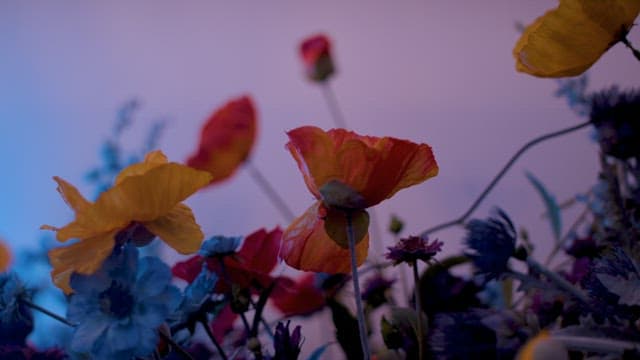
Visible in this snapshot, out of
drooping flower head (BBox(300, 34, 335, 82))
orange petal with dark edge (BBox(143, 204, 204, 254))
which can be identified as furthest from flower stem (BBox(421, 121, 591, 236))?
drooping flower head (BBox(300, 34, 335, 82))

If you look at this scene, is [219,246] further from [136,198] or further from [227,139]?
[227,139]

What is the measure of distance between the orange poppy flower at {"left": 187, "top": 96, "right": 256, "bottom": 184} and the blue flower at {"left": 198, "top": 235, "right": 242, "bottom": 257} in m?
0.12

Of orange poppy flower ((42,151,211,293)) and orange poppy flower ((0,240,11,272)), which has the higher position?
orange poppy flower ((0,240,11,272))

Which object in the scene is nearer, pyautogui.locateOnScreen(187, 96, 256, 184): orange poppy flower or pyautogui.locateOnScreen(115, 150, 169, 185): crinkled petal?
pyautogui.locateOnScreen(115, 150, 169, 185): crinkled petal

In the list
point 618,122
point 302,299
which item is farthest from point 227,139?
point 618,122

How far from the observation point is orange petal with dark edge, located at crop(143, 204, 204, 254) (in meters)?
0.25

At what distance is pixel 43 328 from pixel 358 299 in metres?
0.42

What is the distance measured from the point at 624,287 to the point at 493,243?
0.05 metres

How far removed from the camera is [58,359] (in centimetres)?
32

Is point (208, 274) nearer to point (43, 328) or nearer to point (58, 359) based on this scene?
point (58, 359)

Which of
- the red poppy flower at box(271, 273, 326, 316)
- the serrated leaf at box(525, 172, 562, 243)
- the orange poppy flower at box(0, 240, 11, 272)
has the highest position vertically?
the orange poppy flower at box(0, 240, 11, 272)

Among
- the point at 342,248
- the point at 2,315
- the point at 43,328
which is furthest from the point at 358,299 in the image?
the point at 43,328

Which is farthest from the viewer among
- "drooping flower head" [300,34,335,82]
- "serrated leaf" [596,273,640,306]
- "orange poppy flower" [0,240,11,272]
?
"drooping flower head" [300,34,335,82]

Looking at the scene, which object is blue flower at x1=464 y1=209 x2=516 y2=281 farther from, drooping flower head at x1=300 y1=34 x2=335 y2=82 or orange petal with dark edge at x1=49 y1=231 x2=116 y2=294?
drooping flower head at x1=300 y1=34 x2=335 y2=82
